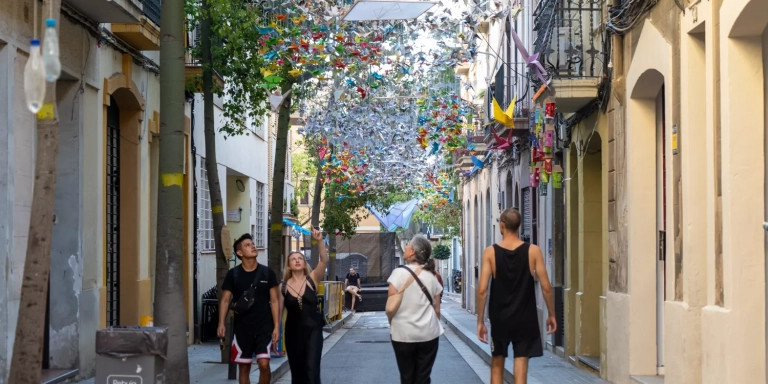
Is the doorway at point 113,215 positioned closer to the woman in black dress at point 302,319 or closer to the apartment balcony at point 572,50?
the woman in black dress at point 302,319

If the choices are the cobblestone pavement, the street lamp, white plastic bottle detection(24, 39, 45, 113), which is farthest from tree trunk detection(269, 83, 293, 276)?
white plastic bottle detection(24, 39, 45, 113)

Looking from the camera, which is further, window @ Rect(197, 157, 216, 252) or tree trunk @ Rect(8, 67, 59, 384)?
window @ Rect(197, 157, 216, 252)

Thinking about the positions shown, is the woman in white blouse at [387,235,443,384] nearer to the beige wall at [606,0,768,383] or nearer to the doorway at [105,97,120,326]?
the beige wall at [606,0,768,383]

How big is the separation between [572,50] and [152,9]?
20.7 feet

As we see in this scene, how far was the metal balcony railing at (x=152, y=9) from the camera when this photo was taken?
688 inches

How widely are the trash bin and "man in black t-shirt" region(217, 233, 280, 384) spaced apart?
256cm

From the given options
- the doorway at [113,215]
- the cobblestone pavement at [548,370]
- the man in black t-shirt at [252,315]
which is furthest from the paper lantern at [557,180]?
the man in black t-shirt at [252,315]

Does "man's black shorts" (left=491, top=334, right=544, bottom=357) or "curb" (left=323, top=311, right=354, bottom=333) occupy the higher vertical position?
"man's black shorts" (left=491, top=334, right=544, bottom=357)

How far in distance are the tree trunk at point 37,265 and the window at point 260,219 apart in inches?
1066

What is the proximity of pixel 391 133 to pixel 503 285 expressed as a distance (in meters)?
14.5

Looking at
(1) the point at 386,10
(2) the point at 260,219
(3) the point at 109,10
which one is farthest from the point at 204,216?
(1) the point at 386,10

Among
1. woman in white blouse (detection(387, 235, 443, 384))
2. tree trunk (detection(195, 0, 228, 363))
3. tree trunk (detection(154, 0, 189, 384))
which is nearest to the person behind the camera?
woman in white blouse (detection(387, 235, 443, 384))

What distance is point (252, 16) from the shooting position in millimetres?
16922

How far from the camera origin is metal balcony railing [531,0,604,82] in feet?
54.7
